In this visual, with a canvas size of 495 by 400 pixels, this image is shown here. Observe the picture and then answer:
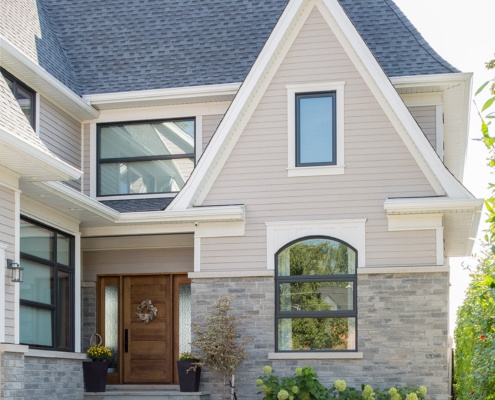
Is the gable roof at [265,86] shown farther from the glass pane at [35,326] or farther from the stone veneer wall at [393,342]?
the glass pane at [35,326]

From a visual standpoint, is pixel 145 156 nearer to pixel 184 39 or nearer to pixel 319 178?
pixel 184 39

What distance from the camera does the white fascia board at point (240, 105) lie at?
13812 millimetres

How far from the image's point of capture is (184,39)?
16.7 meters

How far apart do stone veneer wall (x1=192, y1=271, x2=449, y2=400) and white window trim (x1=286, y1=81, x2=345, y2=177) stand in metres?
1.76

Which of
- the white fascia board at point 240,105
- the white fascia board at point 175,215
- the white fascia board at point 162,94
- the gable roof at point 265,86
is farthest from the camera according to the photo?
the white fascia board at point 162,94

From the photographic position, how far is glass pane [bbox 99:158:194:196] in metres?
15.4

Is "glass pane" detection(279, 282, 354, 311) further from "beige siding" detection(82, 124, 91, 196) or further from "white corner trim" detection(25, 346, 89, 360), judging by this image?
"beige siding" detection(82, 124, 91, 196)

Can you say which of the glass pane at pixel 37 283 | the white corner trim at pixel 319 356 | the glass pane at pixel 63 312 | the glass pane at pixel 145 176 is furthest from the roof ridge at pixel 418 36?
the glass pane at pixel 37 283

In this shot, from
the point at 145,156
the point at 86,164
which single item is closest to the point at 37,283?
the point at 86,164

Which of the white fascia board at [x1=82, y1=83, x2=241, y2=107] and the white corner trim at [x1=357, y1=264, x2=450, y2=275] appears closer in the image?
the white corner trim at [x1=357, y1=264, x2=450, y2=275]

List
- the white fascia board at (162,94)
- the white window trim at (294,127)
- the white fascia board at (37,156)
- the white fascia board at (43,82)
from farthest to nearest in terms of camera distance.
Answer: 1. the white fascia board at (162,94)
2. the white window trim at (294,127)
3. the white fascia board at (43,82)
4. the white fascia board at (37,156)

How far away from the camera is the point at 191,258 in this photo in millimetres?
15523

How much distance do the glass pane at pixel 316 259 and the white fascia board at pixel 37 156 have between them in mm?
4128

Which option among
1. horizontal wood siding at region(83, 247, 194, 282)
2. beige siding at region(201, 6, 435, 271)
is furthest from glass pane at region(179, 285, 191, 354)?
beige siding at region(201, 6, 435, 271)
